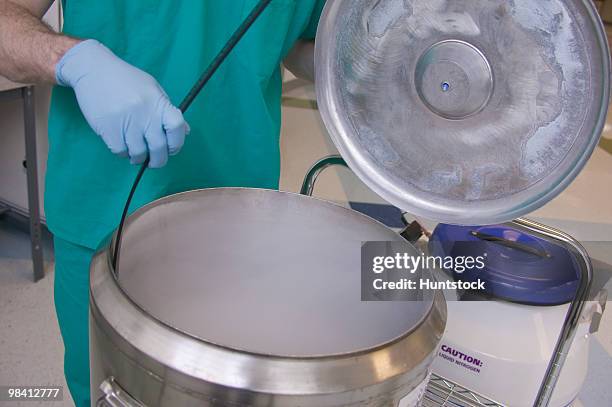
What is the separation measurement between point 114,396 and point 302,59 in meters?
0.73

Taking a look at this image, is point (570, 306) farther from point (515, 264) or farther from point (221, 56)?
point (221, 56)

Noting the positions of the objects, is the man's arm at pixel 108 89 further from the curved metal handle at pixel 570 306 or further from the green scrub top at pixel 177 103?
the curved metal handle at pixel 570 306

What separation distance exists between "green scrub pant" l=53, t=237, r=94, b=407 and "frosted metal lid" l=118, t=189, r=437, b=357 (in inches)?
10.2

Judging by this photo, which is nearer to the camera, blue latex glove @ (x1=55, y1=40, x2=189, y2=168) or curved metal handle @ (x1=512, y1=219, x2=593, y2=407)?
blue latex glove @ (x1=55, y1=40, x2=189, y2=168)

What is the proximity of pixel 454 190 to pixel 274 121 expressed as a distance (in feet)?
1.28

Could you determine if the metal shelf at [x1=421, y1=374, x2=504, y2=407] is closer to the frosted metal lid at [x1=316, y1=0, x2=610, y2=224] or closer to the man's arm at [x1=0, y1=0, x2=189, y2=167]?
the frosted metal lid at [x1=316, y1=0, x2=610, y2=224]

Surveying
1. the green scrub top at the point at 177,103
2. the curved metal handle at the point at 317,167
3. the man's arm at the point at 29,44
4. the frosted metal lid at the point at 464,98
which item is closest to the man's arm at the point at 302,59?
the green scrub top at the point at 177,103

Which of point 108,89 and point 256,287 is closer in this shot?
point 108,89

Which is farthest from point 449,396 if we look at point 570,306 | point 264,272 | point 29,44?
point 29,44

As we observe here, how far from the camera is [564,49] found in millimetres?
625

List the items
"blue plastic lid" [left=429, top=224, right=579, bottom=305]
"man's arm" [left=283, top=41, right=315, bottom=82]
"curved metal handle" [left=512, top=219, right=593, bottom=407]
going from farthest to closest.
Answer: "man's arm" [left=283, top=41, right=315, bottom=82], "blue plastic lid" [left=429, top=224, right=579, bottom=305], "curved metal handle" [left=512, top=219, right=593, bottom=407]

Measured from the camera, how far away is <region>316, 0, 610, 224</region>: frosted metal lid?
24.8 inches

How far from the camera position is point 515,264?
99 cm

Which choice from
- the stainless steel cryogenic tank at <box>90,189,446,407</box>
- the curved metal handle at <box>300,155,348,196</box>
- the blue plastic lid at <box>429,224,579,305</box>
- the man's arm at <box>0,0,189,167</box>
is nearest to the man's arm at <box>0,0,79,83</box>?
the man's arm at <box>0,0,189,167</box>
